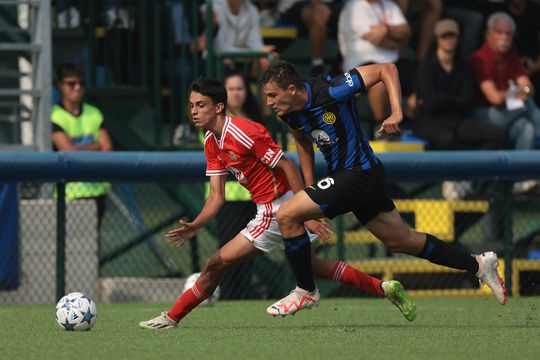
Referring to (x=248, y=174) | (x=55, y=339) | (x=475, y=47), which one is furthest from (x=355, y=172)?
(x=475, y=47)

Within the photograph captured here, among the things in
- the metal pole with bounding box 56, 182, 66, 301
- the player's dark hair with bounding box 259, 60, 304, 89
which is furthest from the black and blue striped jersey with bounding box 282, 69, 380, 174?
the metal pole with bounding box 56, 182, 66, 301

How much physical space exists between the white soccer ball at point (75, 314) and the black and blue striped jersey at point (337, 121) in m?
1.77

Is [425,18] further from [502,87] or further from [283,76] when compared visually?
[283,76]

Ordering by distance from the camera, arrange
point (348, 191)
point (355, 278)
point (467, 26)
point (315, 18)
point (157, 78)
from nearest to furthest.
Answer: point (348, 191)
point (355, 278)
point (157, 78)
point (315, 18)
point (467, 26)

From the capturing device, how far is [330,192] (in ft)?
26.4

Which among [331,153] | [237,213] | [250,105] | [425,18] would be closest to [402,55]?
[425,18]

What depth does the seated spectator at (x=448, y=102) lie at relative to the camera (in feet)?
43.0

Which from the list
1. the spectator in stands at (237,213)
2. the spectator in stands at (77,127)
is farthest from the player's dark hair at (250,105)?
the spectator in stands at (77,127)

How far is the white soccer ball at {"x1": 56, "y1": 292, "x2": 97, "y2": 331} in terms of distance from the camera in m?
8.20

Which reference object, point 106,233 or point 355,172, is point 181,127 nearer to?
point 106,233

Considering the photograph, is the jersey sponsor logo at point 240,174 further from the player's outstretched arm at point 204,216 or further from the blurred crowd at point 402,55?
the blurred crowd at point 402,55

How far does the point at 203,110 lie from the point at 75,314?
5.10 ft

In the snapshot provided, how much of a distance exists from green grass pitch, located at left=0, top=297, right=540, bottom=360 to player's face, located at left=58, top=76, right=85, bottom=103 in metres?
2.20

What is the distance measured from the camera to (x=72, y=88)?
1200cm
